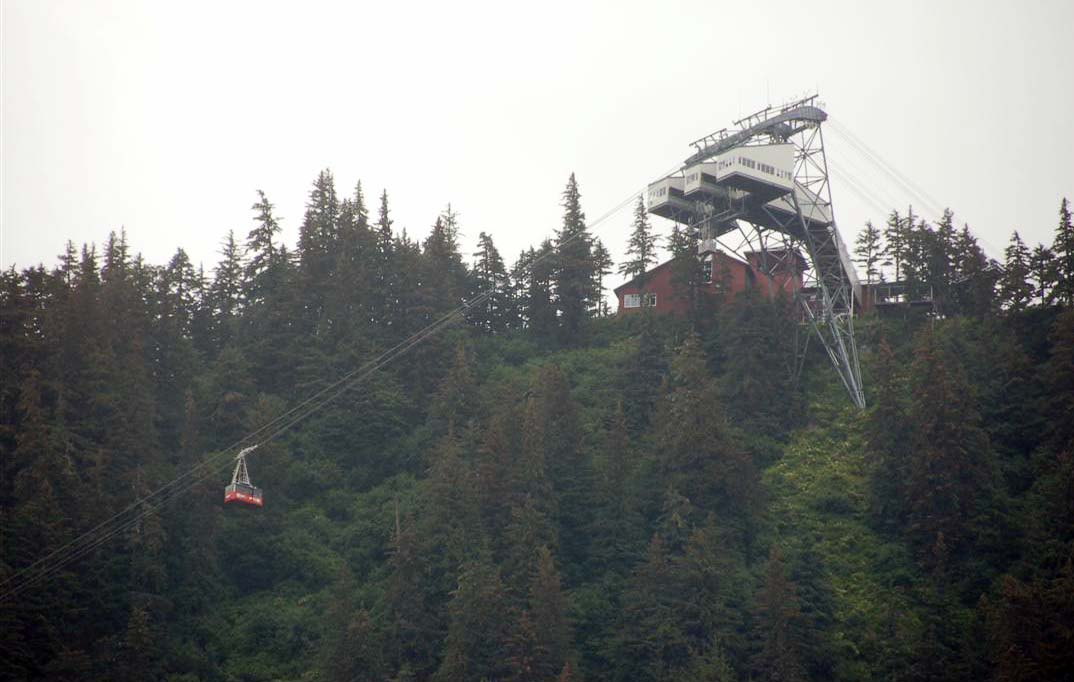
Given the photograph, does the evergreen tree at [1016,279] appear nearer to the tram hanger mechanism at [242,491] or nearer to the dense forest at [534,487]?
the dense forest at [534,487]

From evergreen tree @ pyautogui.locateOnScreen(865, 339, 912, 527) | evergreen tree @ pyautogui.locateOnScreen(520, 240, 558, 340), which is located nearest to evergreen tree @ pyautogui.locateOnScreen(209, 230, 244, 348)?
evergreen tree @ pyautogui.locateOnScreen(520, 240, 558, 340)

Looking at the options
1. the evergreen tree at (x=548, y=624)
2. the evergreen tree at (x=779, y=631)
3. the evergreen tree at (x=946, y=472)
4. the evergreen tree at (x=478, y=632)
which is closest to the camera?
the evergreen tree at (x=779, y=631)

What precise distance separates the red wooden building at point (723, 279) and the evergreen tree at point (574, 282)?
11.7 feet

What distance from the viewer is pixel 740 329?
206 ft

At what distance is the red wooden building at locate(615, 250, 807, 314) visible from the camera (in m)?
68.5

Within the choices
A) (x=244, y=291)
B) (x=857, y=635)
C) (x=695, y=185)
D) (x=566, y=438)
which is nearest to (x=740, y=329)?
(x=695, y=185)

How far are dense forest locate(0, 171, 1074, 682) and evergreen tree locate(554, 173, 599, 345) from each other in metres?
3.40

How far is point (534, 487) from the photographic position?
49.4 metres

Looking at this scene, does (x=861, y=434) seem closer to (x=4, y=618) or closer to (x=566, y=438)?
(x=566, y=438)

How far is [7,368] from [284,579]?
54.3 feet

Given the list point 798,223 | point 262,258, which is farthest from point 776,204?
point 262,258

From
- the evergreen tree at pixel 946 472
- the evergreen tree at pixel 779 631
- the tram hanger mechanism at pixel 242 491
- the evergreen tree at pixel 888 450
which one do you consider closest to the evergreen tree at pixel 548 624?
the evergreen tree at pixel 779 631

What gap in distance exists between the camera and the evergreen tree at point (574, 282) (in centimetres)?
7356

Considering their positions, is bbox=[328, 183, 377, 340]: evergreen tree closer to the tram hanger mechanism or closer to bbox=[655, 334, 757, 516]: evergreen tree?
the tram hanger mechanism
